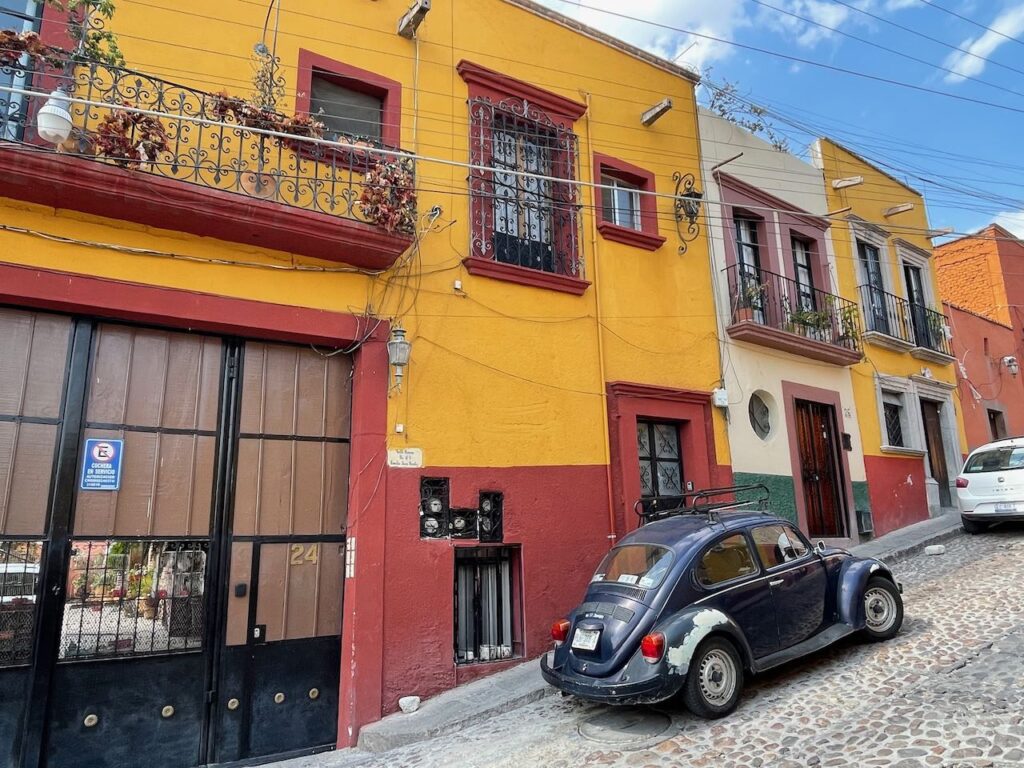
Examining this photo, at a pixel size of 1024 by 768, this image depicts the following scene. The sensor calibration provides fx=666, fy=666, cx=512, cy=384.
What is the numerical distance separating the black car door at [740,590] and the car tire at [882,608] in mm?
1346

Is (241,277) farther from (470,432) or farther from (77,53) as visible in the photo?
(470,432)

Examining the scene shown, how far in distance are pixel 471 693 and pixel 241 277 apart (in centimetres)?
470

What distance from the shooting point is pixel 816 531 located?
10977 mm

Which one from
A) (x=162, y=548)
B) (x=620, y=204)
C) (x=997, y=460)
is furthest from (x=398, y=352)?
(x=997, y=460)

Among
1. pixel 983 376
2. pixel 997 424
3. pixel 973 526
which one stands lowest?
pixel 973 526

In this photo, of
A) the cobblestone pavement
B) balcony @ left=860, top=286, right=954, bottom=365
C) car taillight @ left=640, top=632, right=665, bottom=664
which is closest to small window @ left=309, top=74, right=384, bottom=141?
car taillight @ left=640, top=632, right=665, bottom=664

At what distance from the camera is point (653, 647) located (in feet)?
16.3

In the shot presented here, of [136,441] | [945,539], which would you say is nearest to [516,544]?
[136,441]

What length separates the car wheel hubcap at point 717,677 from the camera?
5.15m

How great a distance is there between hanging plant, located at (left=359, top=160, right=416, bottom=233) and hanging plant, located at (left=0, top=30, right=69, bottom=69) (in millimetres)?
2770

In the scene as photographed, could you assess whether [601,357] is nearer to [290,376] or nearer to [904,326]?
[290,376]

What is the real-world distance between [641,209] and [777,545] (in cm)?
575

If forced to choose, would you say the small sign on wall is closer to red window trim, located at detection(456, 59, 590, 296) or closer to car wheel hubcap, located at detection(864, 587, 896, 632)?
red window trim, located at detection(456, 59, 590, 296)

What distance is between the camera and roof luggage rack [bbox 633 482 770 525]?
254 inches
